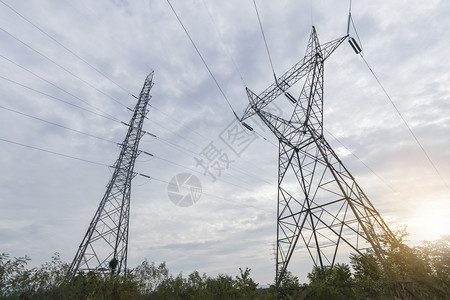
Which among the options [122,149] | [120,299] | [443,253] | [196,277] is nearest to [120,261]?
[120,299]

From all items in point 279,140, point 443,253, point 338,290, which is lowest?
point 338,290

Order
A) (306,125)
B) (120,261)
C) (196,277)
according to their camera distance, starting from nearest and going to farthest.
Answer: (306,125) → (120,261) → (196,277)

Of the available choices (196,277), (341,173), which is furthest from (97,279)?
(196,277)

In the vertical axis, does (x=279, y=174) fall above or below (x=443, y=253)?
above

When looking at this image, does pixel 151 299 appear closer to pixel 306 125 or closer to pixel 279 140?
pixel 279 140

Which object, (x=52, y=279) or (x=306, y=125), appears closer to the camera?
(x=52, y=279)

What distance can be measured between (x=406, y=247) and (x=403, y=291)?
249 cm

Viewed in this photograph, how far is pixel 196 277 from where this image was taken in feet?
128

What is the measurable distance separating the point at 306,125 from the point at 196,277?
37030 millimetres

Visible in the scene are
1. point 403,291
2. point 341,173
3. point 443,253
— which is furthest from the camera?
point 341,173

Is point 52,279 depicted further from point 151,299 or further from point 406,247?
point 406,247

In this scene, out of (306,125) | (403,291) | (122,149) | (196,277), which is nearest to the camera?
(403,291)

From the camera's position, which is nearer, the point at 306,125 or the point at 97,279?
the point at 97,279

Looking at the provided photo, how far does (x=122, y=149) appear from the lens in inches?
837
